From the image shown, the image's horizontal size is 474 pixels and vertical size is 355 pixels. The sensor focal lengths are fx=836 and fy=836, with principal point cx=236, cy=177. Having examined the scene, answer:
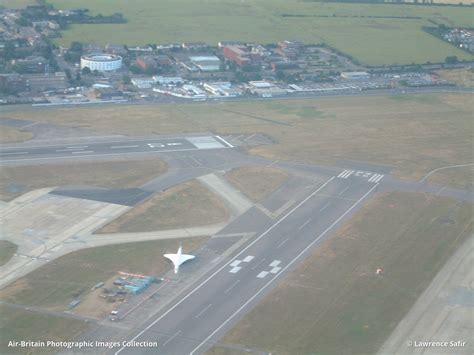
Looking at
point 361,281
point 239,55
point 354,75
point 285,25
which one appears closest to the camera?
point 361,281

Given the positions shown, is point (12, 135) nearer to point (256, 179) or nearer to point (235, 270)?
point (256, 179)

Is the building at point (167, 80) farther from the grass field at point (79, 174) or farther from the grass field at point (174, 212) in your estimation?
the grass field at point (174, 212)

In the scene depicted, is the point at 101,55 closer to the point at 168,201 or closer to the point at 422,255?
the point at 168,201

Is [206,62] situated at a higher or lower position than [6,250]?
higher

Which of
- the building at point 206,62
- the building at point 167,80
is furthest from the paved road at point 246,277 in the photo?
the building at point 206,62

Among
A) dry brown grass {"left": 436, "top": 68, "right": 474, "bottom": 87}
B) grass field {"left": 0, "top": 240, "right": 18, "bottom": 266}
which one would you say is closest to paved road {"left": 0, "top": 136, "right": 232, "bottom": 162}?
grass field {"left": 0, "top": 240, "right": 18, "bottom": 266}

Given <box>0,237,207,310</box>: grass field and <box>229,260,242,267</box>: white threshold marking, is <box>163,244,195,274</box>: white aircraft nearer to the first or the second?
<box>0,237,207,310</box>: grass field

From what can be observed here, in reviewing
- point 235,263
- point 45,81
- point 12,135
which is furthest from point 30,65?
point 235,263

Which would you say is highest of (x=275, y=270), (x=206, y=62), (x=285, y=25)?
(x=285, y=25)
